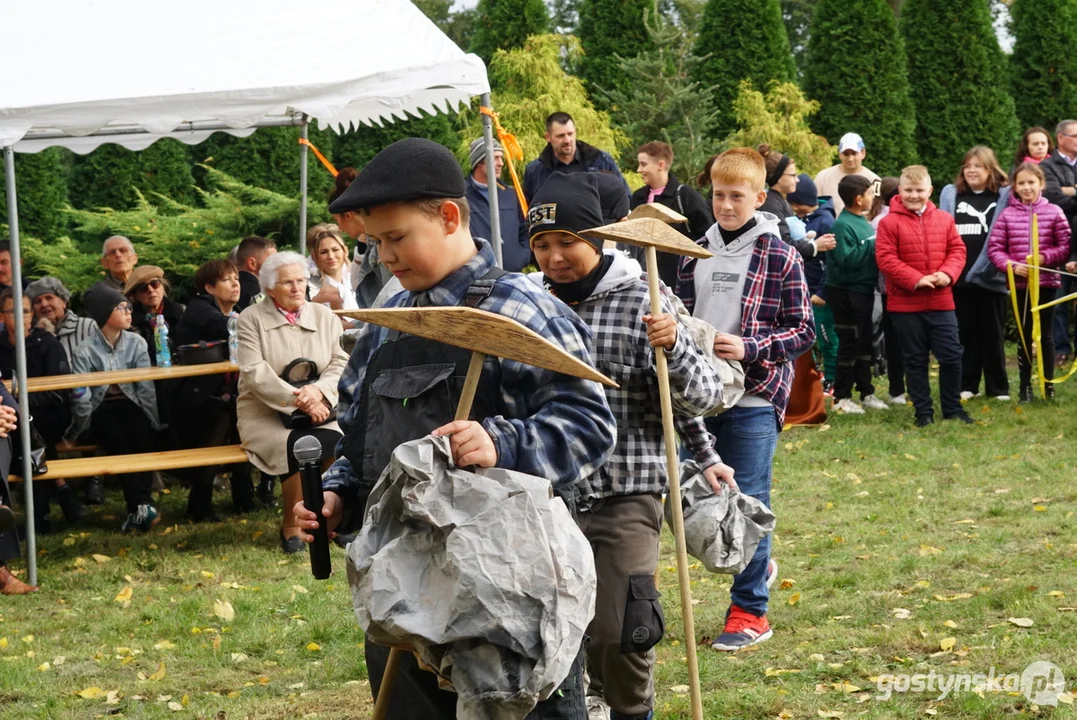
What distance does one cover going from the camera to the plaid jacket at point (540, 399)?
A: 112 inches

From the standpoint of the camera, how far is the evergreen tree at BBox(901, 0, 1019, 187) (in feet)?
62.7

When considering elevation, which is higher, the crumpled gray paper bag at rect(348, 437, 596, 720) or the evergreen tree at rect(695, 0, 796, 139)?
the evergreen tree at rect(695, 0, 796, 139)

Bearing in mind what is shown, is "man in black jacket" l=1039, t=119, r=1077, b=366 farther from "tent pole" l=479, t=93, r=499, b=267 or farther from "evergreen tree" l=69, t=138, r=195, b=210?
"evergreen tree" l=69, t=138, r=195, b=210

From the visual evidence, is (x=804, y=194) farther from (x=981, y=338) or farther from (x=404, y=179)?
(x=404, y=179)

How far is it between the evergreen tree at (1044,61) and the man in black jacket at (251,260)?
44.1 feet

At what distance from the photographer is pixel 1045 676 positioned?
4.98 m

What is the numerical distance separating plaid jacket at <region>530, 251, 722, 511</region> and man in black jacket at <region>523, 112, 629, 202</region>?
7.14 metres

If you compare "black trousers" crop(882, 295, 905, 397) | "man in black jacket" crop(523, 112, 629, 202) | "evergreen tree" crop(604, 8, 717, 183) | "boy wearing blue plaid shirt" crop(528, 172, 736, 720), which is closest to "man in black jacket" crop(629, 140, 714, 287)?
"man in black jacket" crop(523, 112, 629, 202)

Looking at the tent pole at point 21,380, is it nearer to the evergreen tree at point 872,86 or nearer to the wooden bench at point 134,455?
the wooden bench at point 134,455

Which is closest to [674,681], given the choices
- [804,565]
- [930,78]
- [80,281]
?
[804,565]

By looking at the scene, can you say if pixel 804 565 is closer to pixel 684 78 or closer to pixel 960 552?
pixel 960 552

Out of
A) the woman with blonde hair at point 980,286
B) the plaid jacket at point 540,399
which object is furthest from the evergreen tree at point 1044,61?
the plaid jacket at point 540,399

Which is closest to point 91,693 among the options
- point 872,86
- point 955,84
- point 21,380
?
point 21,380

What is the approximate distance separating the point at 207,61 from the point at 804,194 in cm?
597
